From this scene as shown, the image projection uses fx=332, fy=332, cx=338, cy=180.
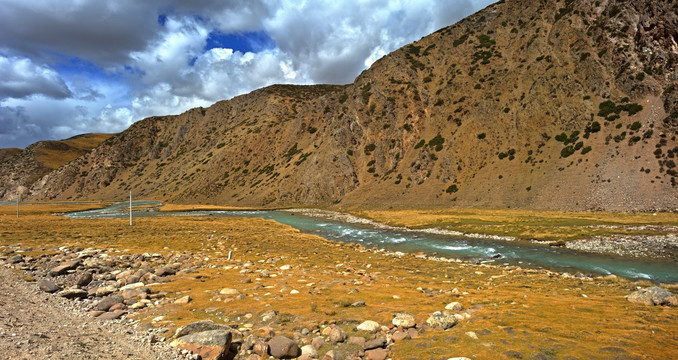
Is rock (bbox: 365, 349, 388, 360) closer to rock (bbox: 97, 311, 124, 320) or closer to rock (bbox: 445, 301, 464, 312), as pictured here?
rock (bbox: 445, 301, 464, 312)

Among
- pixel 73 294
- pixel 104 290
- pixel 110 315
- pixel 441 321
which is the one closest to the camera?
pixel 441 321

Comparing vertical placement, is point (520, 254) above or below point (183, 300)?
below

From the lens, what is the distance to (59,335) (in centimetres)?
753

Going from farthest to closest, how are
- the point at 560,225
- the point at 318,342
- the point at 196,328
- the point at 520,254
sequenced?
the point at 560,225
the point at 520,254
the point at 196,328
the point at 318,342

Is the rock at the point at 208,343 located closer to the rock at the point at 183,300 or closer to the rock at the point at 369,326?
the rock at the point at 369,326

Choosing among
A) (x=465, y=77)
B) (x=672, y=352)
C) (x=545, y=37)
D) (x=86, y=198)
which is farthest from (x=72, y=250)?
(x=86, y=198)

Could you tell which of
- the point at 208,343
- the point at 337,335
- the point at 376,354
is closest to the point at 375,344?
the point at 376,354

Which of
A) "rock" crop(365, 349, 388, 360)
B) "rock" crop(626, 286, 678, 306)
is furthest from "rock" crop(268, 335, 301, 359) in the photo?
"rock" crop(626, 286, 678, 306)

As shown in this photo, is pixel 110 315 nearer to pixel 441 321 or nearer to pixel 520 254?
pixel 441 321

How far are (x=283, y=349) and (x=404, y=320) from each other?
10.9ft

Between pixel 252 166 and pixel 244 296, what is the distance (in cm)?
12467

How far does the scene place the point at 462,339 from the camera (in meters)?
7.77

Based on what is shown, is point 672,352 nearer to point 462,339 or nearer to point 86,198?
point 462,339

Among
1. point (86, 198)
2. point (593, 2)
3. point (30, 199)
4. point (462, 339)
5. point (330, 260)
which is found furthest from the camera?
point (30, 199)
